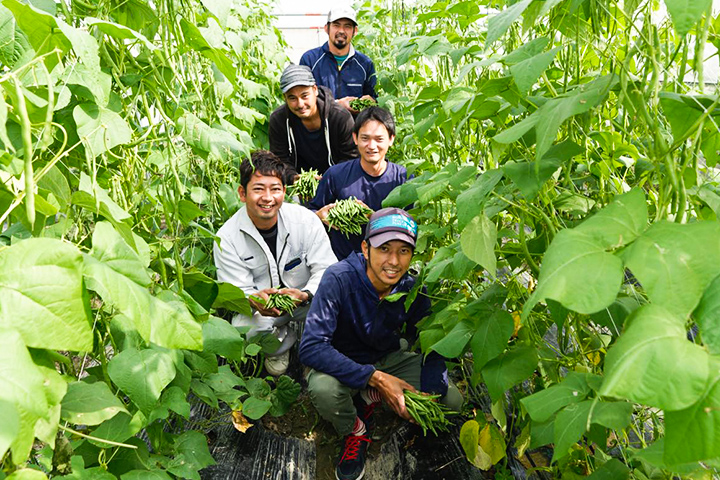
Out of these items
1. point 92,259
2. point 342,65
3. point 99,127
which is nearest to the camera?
point 92,259

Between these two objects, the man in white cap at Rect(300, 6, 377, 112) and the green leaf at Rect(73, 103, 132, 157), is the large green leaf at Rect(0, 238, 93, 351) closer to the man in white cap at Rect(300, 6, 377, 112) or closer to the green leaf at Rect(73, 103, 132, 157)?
the green leaf at Rect(73, 103, 132, 157)

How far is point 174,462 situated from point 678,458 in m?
1.13

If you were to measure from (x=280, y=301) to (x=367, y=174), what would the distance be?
0.90 meters

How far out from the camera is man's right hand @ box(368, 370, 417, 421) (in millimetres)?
1882

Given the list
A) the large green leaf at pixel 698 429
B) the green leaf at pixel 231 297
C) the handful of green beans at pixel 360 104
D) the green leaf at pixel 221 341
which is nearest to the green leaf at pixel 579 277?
the large green leaf at pixel 698 429

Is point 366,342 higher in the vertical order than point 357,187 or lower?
lower

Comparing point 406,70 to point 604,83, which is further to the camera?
point 406,70

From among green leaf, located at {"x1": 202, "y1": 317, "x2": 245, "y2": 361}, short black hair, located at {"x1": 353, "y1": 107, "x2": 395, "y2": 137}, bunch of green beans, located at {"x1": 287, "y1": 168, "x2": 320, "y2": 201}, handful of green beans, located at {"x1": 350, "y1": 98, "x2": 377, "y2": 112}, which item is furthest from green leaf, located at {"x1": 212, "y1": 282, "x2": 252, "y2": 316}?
handful of green beans, located at {"x1": 350, "y1": 98, "x2": 377, "y2": 112}

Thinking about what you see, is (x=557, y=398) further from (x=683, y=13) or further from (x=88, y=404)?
(x=88, y=404)

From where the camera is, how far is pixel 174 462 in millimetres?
1346

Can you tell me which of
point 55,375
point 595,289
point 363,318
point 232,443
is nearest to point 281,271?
point 363,318

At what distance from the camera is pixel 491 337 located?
1215 mm

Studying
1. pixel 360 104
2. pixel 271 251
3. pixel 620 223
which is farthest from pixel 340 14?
pixel 620 223

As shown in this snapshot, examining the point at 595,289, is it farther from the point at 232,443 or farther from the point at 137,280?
the point at 232,443
